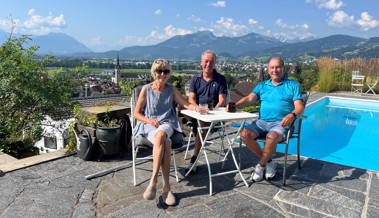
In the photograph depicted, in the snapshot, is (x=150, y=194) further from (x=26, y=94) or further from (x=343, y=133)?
(x=343, y=133)

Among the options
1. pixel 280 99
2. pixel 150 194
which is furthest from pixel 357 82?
pixel 150 194

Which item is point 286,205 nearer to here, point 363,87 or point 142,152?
point 142,152

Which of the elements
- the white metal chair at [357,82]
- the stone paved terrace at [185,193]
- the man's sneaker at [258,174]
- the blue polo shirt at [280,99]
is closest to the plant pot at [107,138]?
the stone paved terrace at [185,193]

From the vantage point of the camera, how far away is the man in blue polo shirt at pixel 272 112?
2.98m

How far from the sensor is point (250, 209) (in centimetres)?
246

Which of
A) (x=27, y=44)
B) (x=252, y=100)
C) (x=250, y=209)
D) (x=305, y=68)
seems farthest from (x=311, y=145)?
(x=305, y=68)

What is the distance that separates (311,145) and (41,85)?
5.02m

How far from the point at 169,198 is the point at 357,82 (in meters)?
12.7

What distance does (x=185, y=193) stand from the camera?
272 centimetres

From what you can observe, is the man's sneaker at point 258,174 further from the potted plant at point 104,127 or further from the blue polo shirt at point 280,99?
the potted plant at point 104,127

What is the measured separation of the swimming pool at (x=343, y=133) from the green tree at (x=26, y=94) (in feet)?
13.0

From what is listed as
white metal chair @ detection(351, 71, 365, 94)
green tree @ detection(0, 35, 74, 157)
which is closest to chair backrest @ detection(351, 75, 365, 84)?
white metal chair @ detection(351, 71, 365, 94)

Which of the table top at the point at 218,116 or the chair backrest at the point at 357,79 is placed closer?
the table top at the point at 218,116

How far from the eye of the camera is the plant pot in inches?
135
